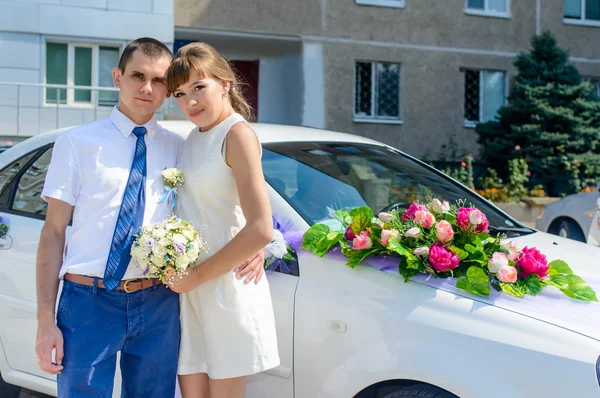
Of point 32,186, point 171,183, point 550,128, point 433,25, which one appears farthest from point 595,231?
point 433,25

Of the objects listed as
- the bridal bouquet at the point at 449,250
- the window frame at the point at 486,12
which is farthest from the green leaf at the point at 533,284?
the window frame at the point at 486,12

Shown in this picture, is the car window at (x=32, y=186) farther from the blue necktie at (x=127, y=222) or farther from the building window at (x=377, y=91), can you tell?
the building window at (x=377, y=91)

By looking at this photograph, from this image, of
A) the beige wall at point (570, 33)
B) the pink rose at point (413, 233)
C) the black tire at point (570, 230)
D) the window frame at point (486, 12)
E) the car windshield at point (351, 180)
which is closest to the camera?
the pink rose at point (413, 233)

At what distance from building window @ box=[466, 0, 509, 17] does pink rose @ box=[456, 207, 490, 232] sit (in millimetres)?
15444

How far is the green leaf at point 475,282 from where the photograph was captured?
8.21 feet

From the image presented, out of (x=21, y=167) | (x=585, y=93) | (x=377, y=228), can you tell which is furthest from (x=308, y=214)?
(x=585, y=93)

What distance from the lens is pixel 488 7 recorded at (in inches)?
686

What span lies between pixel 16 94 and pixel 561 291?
41.1ft

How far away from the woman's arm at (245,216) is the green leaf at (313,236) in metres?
0.40

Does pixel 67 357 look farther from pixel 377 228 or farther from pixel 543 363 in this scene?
pixel 543 363

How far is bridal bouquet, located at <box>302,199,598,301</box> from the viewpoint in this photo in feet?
8.43

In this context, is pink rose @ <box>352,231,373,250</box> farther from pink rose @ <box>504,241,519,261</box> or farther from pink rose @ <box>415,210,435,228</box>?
pink rose @ <box>504,241,519,261</box>

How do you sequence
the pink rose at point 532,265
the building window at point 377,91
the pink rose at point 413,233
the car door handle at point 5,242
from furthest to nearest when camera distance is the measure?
the building window at point 377,91, the car door handle at point 5,242, the pink rose at point 413,233, the pink rose at point 532,265

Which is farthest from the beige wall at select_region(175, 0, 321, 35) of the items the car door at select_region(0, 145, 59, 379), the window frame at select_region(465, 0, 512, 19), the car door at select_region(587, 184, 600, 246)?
the car door at select_region(0, 145, 59, 379)
